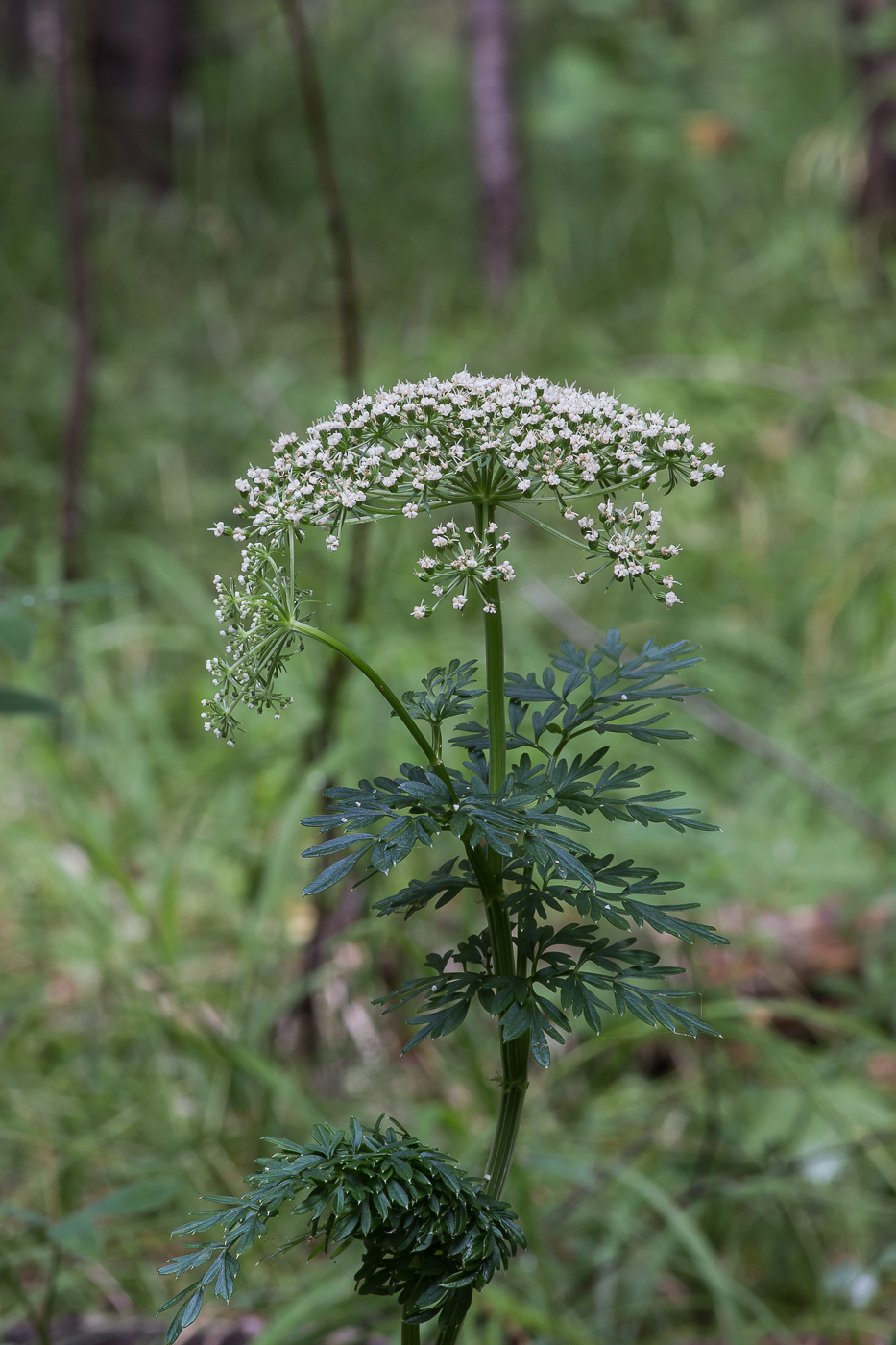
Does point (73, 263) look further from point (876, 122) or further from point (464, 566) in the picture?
point (876, 122)

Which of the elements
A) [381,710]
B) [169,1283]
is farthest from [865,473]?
[169,1283]

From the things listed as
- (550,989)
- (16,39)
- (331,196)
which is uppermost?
(16,39)

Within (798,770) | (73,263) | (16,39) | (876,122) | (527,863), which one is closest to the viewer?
(527,863)

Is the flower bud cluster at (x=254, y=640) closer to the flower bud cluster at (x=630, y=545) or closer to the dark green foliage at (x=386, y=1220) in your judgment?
the flower bud cluster at (x=630, y=545)

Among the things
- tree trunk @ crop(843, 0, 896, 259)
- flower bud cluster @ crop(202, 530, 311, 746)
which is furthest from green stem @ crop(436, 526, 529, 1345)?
tree trunk @ crop(843, 0, 896, 259)

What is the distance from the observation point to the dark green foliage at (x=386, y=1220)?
83 centimetres

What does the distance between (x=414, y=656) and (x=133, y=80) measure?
19.1 feet

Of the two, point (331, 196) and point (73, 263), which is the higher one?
point (73, 263)

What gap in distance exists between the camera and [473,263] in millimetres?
6570

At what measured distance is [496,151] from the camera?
604 cm

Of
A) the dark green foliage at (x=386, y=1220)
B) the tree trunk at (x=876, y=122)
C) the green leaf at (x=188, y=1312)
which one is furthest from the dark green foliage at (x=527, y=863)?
the tree trunk at (x=876, y=122)

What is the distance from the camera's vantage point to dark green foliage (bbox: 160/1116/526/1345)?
835 millimetres

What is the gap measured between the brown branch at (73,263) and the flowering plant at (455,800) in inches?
109

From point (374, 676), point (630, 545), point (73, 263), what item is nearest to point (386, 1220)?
point (374, 676)
